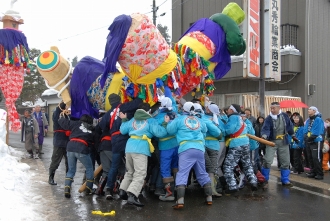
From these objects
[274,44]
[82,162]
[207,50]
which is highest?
[274,44]

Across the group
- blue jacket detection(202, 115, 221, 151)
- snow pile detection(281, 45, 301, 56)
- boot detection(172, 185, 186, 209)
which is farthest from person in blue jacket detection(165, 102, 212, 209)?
snow pile detection(281, 45, 301, 56)

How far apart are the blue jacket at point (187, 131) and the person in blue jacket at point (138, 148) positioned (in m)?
0.21

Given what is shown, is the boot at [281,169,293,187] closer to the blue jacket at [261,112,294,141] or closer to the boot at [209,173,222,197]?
Result: the blue jacket at [261,112,294,141]

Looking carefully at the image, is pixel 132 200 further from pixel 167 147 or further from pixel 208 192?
pixel 208 192

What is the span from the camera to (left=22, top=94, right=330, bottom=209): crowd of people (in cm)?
612

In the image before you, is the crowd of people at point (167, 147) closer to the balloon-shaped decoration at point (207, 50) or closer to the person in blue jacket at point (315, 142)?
the balloon-shaped decoration at point (207, 50)

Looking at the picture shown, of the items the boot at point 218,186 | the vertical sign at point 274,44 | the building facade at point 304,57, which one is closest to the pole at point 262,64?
the vertical sign at point 274,44

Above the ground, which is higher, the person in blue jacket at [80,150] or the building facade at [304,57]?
the building facade at [304,57]

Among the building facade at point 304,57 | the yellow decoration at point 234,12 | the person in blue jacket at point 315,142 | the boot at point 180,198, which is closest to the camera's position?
the boot at point 180,198

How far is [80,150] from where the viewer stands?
6.64 meters

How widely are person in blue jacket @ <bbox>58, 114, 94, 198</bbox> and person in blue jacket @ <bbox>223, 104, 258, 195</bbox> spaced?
244 centimetres

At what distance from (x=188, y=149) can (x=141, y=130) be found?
0.82 metres

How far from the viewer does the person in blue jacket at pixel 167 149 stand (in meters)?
6.44

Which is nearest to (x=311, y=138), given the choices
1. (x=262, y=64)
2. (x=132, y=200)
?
(x=262, y=64)
